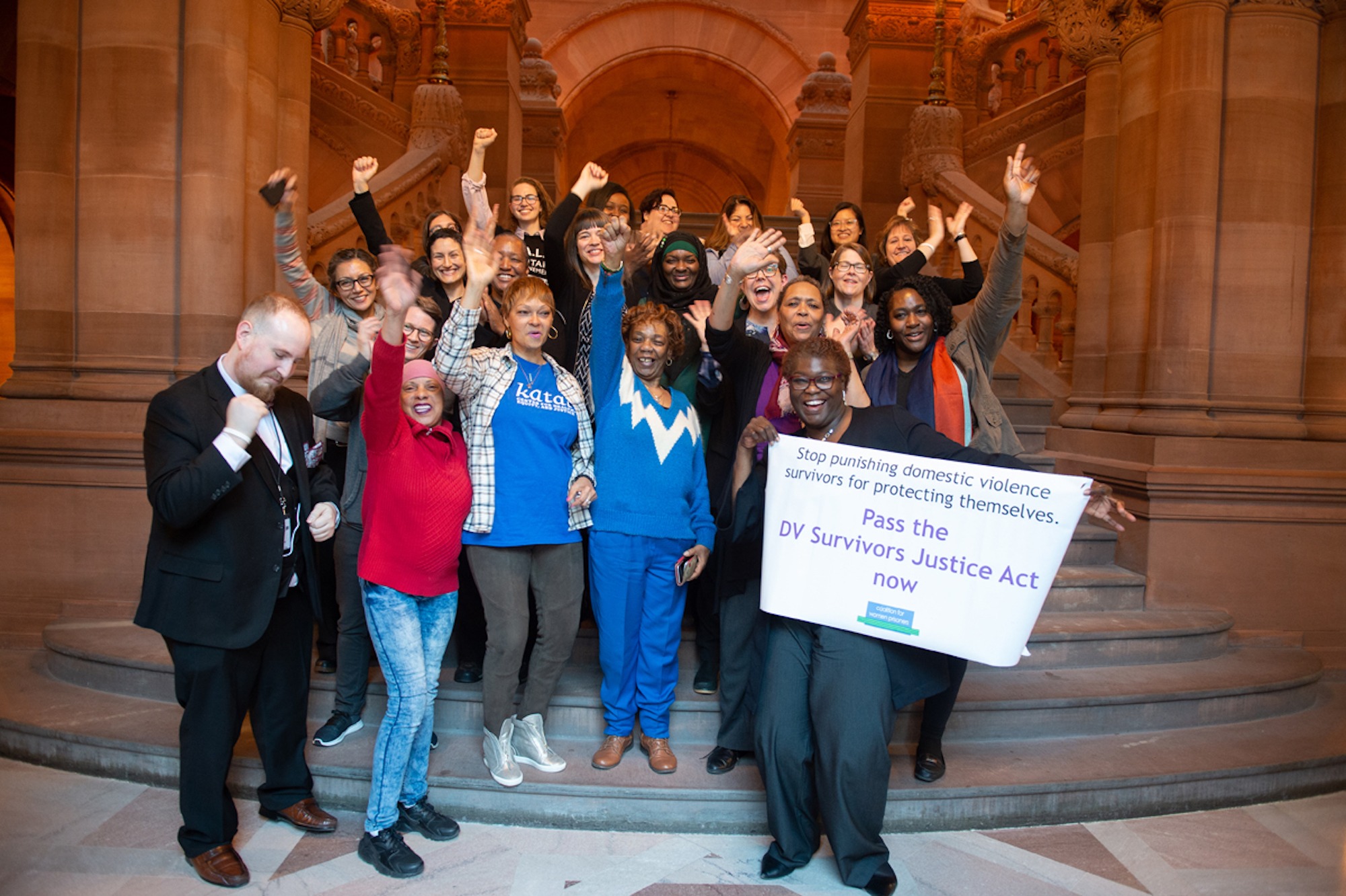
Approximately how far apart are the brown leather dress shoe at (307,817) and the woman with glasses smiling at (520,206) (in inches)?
108

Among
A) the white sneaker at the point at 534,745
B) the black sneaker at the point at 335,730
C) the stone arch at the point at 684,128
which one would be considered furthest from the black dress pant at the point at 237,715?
the stone arch at the point at 684,128

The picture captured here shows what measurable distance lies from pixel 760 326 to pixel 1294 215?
396 cm

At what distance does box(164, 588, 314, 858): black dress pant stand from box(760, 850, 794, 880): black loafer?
1.89 meters

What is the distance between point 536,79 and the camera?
14422mm

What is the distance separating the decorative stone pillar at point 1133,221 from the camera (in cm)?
626

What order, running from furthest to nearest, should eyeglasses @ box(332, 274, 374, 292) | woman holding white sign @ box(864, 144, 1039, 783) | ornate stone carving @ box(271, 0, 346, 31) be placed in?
ornate stone carving @ box(271, 0, 346, 31), eyeglasses @ box(332, 274, 374, 292), woman holding white sign @ box(864, 144, 1039, 783)

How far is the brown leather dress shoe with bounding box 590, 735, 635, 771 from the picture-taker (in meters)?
4.04

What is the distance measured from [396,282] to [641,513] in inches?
57.6

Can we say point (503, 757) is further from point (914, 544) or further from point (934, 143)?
point (934, 143)

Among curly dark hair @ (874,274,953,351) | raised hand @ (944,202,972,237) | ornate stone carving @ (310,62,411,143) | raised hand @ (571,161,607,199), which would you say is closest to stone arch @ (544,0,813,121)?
ornate stone carving @ (310,62,411,143)

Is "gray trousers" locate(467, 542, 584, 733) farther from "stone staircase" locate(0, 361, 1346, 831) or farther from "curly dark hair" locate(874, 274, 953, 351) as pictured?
"curly dark hair" locate(874, 274, 953, 351)

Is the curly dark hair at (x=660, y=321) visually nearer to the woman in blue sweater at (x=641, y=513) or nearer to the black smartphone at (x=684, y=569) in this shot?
the woman in blue sweater at (x=641, y=513)

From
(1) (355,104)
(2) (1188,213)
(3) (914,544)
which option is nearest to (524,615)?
(3) (914,544)

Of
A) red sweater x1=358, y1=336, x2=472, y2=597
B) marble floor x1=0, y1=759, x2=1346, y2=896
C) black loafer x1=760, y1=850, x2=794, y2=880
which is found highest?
red sweater x1=358, y1=336, x2=472, y2=597
